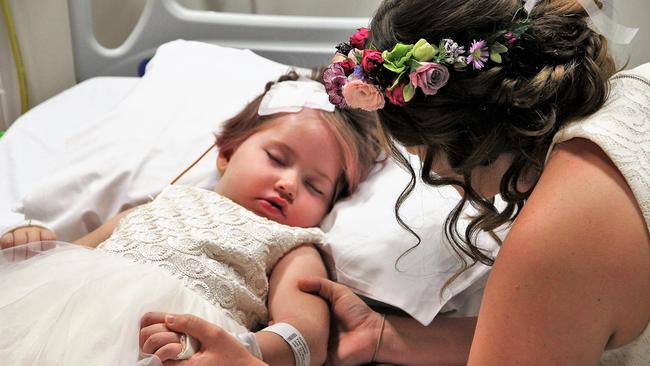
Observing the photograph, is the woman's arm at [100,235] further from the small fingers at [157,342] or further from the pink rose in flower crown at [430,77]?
the pink rose in flower crown at [430,77]

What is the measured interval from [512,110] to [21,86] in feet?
7.16

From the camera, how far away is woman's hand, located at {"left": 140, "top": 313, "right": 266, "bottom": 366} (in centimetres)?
135

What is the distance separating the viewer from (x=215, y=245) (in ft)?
5.54

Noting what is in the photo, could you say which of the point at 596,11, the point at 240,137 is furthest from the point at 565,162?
the point at 240,137

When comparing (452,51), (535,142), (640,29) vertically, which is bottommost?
(640,29)

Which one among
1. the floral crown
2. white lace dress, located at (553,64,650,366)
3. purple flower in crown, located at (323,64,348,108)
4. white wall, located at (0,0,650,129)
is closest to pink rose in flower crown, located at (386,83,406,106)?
the floral crown

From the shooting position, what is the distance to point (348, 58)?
131 cm

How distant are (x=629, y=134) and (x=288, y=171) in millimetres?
951

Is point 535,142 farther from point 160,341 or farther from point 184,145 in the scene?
point 184,145

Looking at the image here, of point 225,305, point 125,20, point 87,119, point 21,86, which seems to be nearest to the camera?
point 225,305

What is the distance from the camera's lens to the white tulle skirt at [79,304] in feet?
4.20

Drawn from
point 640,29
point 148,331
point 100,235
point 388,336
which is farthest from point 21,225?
point 640,29

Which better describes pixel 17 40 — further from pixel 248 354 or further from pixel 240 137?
pixel 248 354

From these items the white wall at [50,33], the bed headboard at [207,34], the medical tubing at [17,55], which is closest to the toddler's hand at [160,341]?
the bed headboard at [207,34]
